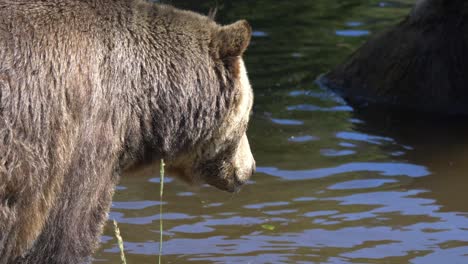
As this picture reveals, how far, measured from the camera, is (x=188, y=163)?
6.95 m

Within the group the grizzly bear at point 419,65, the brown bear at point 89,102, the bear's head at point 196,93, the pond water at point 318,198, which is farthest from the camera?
the grizzly bear at point 419,65

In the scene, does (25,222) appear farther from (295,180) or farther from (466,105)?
(466,105)

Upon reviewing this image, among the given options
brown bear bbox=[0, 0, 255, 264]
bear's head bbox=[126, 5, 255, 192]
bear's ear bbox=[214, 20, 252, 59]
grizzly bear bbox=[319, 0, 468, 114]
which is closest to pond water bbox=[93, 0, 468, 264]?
grizzly bear bbox=[319, 0, 468, 114]

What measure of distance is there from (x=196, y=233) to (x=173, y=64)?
2380 mm

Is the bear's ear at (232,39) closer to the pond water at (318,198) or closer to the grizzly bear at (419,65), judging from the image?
the pond water at (318,198)

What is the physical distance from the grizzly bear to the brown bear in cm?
509

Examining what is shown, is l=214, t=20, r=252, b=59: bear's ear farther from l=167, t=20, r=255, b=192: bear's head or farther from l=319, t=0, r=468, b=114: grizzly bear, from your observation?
l=319, t=0, r=468, b=114: grizzly bear

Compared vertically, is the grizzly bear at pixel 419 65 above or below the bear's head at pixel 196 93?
below

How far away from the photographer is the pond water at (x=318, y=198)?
8.02 m

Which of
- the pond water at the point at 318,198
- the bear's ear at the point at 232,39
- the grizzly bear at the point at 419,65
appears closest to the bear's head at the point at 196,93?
the bear's ear at the point at 232,39

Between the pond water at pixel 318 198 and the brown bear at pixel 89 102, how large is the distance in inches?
32.2

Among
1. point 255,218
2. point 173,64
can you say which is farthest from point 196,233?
point 173,64

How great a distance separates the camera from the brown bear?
18.3 feet

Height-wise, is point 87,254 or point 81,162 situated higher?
point 81,162
